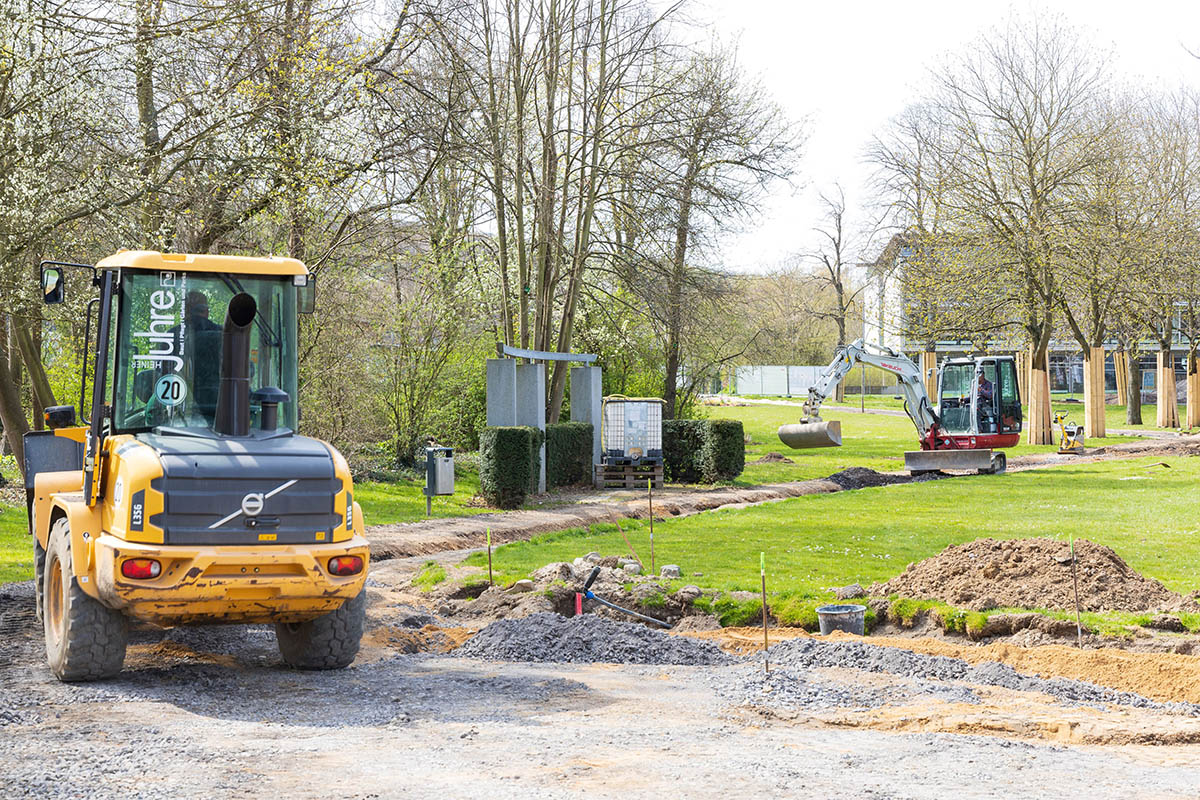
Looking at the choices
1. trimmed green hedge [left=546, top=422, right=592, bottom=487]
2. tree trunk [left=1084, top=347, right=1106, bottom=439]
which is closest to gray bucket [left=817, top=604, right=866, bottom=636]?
trimmed green hedge [left=546, top=422, right=592, bottom=487]

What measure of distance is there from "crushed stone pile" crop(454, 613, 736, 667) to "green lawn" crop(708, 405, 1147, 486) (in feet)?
57.1

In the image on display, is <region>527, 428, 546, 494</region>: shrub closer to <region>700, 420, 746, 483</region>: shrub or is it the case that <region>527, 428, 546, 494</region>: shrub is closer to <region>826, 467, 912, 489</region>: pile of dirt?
<region>700, 420, 746, 483</region>: shrub

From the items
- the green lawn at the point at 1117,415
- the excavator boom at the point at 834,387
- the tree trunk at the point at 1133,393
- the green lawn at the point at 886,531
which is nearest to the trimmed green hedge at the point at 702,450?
the excavator boom at the point at 834,387

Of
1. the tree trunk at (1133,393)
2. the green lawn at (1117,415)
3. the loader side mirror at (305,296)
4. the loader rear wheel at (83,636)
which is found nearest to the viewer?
the loader rear wheel at (83,636)

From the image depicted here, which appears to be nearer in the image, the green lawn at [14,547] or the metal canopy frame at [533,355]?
the green lawn at [14,547]

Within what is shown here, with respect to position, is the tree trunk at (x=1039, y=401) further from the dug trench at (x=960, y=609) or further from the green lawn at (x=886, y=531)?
the dug trench at (x=960, y=609)

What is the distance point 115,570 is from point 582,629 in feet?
13.9

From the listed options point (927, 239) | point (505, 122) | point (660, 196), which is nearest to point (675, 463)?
point (660, 196)

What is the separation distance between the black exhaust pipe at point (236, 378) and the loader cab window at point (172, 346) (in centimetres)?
12

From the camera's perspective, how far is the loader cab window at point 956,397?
111 ft

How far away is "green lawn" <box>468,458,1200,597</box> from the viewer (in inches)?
551

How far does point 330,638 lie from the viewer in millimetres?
8609

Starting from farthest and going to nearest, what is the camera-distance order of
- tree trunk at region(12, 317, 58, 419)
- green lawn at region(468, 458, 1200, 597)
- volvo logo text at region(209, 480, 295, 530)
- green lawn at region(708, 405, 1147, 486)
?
green lawn at region(708, 405, 1147, 486) < tree trunk at region(12, 317, 58, 419) < green lawn at region(468, 458, 1200, 597) < volvo logo text at region(209, 480, 295, 530)

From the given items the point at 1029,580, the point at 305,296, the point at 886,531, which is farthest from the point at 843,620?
the point at 886,531
